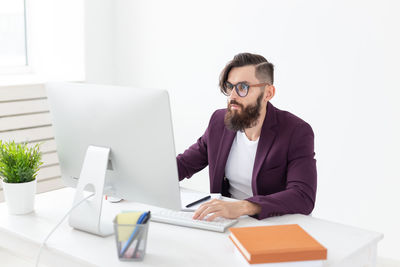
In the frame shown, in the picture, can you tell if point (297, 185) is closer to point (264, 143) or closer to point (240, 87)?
point (264, 143)

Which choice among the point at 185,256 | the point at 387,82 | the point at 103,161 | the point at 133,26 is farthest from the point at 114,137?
the point at 133,26

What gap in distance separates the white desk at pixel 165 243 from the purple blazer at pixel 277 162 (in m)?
0.09

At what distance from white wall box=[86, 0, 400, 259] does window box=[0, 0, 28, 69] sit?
113cm

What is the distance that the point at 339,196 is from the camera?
10.2 ft

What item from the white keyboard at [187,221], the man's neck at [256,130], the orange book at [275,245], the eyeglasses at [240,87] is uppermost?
the eyeglasses at [240,87]

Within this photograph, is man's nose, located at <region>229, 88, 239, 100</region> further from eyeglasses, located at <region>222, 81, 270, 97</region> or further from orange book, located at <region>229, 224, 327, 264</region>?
orange book, located at <region>229, 224, 327, 264</region>

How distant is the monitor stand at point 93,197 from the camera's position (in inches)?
64.5

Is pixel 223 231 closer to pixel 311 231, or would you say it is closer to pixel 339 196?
pixel 311 231

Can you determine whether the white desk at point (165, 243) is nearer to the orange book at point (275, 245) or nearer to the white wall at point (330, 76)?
the orange book at point (275, 245)

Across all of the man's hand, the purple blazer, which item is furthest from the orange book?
the purple blazer

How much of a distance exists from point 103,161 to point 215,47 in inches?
79.8

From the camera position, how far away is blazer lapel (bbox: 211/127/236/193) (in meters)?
2.23

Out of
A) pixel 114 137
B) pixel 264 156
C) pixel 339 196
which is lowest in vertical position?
pixel 339 196

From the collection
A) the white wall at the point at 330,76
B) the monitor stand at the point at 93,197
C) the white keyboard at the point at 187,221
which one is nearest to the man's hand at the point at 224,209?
the white keyboard at the point at 187,221
